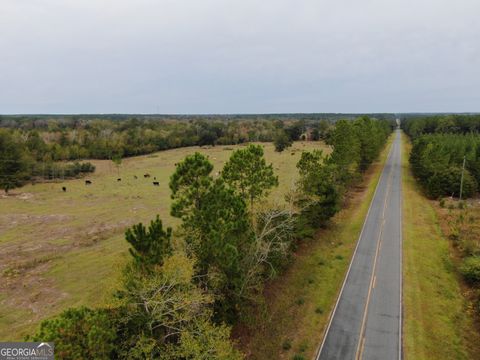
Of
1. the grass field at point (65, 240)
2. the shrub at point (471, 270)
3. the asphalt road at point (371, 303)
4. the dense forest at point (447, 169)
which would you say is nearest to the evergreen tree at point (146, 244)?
the grass field at point (65, 240)

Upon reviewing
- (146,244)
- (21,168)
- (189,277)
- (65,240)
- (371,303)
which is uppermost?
(146,244)

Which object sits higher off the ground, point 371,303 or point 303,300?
point 371,303

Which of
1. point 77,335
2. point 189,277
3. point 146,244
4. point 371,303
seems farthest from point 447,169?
point 77,335

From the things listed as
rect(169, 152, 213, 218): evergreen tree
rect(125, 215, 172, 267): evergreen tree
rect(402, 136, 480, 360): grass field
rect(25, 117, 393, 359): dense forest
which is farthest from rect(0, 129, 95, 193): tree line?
rect(402, 136, 480, 360): grass field

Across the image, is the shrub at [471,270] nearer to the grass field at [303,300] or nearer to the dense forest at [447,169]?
the grass field at [303,300]

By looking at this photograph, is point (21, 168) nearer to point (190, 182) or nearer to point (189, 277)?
point (190, 182)

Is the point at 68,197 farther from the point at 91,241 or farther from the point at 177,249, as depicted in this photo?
the point at 177,249

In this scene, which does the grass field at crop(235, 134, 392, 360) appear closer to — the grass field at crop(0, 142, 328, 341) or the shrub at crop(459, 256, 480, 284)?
the grass field at crop(0, 142, 328, 341)
